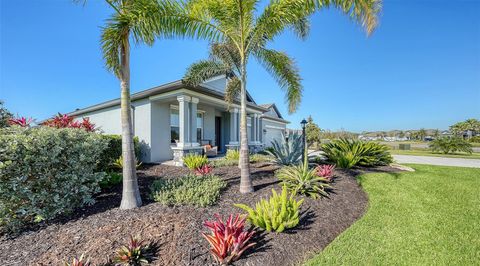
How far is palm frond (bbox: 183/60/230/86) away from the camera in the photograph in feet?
27.9

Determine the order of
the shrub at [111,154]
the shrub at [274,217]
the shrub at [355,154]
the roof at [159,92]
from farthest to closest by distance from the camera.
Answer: the roof at [159,92]
the shrub at [111,154]
the shrub at [355,154]
the shrub at [274,217]

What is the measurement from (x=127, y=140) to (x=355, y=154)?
26.7 feet

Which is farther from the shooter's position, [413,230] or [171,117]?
[171,117]

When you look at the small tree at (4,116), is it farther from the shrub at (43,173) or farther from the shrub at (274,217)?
the shrub at (274,217)

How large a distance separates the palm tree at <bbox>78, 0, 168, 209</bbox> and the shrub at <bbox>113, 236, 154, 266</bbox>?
1.55m

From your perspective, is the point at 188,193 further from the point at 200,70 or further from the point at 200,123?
the point at 200,123

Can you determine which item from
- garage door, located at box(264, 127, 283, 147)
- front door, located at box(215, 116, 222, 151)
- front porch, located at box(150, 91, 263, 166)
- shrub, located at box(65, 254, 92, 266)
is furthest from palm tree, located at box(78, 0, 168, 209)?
garage door, located at box(264, 127, 283, 147)

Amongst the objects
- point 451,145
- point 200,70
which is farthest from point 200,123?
point 451,145

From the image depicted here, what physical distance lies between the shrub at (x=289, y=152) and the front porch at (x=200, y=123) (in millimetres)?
4393

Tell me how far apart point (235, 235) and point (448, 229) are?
4010mm

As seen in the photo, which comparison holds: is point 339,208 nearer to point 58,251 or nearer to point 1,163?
point 58,251

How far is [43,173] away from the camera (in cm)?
370

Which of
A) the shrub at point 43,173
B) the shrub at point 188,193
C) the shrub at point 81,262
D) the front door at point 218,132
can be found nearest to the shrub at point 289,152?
the shrub at point 188,193

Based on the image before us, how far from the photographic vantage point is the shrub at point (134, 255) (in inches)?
104
